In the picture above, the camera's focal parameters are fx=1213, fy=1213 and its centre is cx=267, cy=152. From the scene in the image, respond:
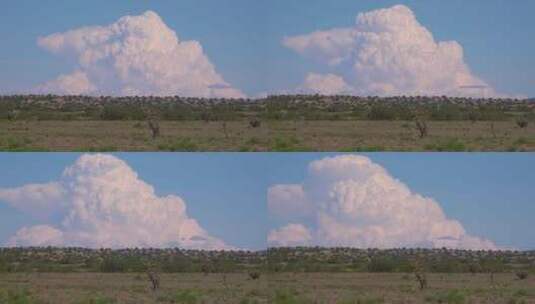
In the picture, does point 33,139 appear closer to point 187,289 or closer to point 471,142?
point 187,289

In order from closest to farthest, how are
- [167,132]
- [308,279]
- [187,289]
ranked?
1. [187,289]
2. [308,279]
3. [167,132]

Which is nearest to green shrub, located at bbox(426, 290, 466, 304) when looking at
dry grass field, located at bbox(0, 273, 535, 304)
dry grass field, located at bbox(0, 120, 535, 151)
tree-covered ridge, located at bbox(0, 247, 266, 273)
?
dry grass field, located at bbox(0, 273, 535, 304)

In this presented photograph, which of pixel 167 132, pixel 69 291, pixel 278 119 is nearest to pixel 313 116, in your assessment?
pixel 278 119

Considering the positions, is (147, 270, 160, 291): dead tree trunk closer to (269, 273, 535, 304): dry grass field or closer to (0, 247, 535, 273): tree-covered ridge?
(0, 247, 535, 273): tree-covered ridge

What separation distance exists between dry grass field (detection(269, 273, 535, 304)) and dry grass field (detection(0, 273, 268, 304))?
47.5 inches

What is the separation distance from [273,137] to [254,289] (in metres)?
6.59

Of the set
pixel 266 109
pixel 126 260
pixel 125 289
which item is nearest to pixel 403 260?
pixel 266 109

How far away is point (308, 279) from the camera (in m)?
48.4

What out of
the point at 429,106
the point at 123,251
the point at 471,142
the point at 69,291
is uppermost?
the point at 429,106

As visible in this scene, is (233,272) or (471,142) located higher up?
(471,142)

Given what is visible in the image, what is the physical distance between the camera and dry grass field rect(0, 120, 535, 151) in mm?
47312

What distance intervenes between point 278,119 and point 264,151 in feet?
24.9

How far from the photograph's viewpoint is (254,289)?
44.3m

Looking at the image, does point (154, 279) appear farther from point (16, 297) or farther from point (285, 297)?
point (285, 297)
